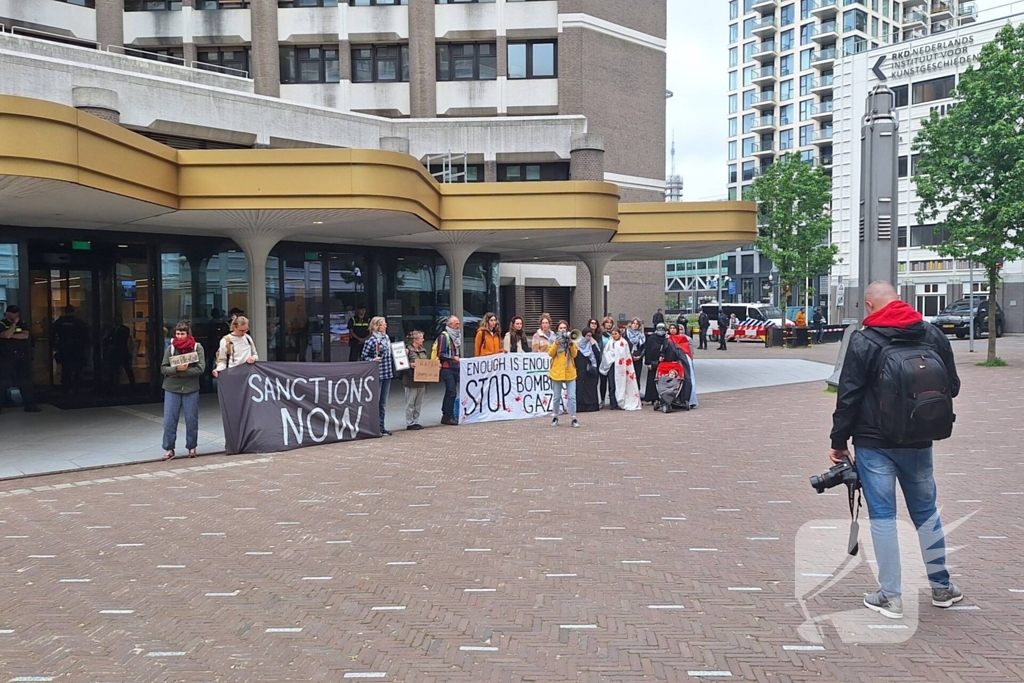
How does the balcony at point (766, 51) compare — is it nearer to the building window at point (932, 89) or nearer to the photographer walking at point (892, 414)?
the building window at point (932, 89)

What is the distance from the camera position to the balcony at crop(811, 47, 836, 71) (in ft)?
256

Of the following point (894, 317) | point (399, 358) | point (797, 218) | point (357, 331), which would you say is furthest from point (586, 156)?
point (797, 218)

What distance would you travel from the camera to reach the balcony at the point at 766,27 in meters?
83.7

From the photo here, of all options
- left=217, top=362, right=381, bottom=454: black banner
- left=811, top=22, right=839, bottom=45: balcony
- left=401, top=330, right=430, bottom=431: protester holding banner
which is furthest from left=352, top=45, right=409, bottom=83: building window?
left=811, top=22, right=839, bottom=45: balcony

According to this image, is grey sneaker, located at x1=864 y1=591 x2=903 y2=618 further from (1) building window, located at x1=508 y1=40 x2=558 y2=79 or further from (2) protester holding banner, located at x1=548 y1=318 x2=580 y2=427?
(1) building window, located at x1=508 y1=40 x2=558 y2=79

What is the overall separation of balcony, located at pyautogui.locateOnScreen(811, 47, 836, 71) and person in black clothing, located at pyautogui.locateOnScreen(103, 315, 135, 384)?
249ft

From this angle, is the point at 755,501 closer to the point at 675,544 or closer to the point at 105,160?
the point at 675,544

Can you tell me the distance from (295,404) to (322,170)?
13.3 feet

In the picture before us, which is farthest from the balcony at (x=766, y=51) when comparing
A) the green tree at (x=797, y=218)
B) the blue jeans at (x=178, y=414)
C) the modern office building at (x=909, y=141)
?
the blue jeans at (x=178, y=414)

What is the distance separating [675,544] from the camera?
671 cm

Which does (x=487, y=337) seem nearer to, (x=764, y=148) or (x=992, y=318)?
(x=992, y=318)

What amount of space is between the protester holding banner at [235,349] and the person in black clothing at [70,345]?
6.72m

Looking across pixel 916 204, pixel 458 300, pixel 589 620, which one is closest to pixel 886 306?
pixel 589 620

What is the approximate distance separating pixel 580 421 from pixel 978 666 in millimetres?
10092
